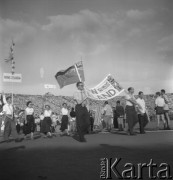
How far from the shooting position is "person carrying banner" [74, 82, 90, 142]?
9.67 metres

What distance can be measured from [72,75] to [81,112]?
7.58m

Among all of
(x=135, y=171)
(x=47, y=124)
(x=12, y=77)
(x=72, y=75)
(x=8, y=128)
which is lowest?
(x=135, y=171)

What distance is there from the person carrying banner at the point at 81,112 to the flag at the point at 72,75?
6723mm

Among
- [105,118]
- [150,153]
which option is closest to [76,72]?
[105,118]

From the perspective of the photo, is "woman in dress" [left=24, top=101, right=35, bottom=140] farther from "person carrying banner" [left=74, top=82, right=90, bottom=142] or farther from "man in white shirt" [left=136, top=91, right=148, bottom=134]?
"man in white shirt" [left=136, top=91, right=148, bottom=134]

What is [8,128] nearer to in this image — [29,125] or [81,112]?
[29,125]

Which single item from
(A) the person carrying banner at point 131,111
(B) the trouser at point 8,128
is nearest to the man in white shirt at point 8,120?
(B) the trouser at point 8,128

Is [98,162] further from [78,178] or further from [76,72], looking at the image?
[76,72]

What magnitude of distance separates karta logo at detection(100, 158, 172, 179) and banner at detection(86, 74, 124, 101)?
9.29 m

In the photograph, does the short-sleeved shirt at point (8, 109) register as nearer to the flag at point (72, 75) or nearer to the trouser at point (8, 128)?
the trouser at point (8, 128)

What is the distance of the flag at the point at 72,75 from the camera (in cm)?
1688

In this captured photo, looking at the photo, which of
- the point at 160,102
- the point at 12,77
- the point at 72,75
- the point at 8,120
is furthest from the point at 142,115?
the point at 12,77

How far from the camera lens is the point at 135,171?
4777 millimetres

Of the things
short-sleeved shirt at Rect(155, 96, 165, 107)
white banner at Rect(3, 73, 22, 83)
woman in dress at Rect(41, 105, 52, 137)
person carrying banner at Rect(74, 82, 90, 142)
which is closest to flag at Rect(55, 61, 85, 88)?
white banner at Rect(3, 73, 22, 83)
